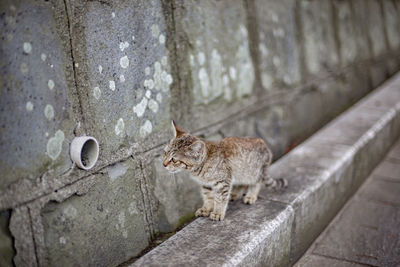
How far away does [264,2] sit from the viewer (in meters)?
3.54

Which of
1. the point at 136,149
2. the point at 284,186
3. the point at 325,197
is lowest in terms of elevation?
the point at 325,197

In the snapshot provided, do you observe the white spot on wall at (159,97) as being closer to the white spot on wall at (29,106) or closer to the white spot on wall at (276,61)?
the white spot on wall at (29,106)

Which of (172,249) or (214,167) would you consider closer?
(172,249)

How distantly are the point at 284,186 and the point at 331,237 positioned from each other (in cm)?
59

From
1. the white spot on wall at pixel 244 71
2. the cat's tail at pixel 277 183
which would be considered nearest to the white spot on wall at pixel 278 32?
the white spot on wall at pixel 244 71

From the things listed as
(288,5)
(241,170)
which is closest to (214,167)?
(241,170)

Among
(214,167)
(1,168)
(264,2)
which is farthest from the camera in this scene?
(264,2)

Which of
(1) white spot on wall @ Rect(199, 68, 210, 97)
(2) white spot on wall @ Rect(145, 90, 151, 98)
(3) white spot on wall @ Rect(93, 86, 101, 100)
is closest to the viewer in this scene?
(3) white spot on wall @ Rect(93, 86, 101, 100)

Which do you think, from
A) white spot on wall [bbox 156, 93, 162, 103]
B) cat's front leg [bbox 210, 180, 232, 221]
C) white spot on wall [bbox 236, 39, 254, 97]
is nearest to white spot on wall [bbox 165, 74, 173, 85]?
white spot on wall [bbox 156, 93, 162, 103]

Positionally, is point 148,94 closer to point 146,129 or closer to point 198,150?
point 146,129

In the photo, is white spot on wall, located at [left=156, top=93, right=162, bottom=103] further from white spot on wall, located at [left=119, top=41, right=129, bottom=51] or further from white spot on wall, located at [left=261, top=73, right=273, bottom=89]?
white spot on wall, located at [left=261, top=73, right=273, bottom=89]

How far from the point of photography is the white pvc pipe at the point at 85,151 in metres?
1.83

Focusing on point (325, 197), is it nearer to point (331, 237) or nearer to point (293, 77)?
point (331, 237)

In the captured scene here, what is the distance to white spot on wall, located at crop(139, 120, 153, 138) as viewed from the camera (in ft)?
7.50
